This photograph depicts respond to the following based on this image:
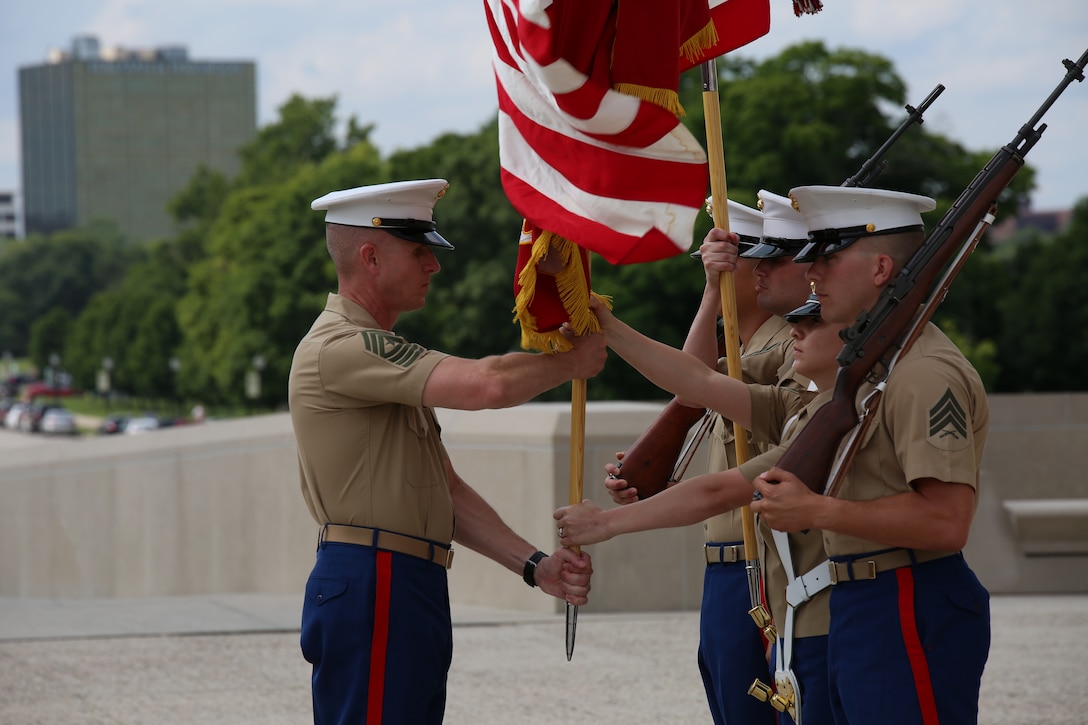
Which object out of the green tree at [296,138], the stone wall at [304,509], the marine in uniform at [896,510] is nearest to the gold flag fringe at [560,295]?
the marine in uniform at [896,510]

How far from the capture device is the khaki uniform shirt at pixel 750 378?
4910 millimetres

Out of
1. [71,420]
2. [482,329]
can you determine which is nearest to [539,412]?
[482,329]

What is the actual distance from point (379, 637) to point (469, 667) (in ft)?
14.7

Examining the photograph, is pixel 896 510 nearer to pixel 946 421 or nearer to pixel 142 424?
pixel 946 421

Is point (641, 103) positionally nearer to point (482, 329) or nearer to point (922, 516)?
point (922, 516)

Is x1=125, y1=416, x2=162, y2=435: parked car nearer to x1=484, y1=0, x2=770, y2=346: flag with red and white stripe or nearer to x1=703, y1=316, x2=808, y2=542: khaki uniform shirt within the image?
x1=703, y1=316, x2=808, y2=542: khaki uniform shirt

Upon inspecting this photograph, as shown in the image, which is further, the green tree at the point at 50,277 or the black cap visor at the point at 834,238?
the green tree at the point at 50,277

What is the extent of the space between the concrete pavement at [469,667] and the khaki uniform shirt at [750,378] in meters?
2.47

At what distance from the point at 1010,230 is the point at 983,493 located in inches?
4892

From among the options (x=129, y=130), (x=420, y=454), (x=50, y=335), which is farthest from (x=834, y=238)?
(x=129, y=130)

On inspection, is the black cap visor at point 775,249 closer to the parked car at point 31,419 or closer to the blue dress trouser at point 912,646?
the blue dress trouser at point 912,646

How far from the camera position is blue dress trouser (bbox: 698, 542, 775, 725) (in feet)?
15.4

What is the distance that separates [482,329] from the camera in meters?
38.2

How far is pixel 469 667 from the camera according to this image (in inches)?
336
